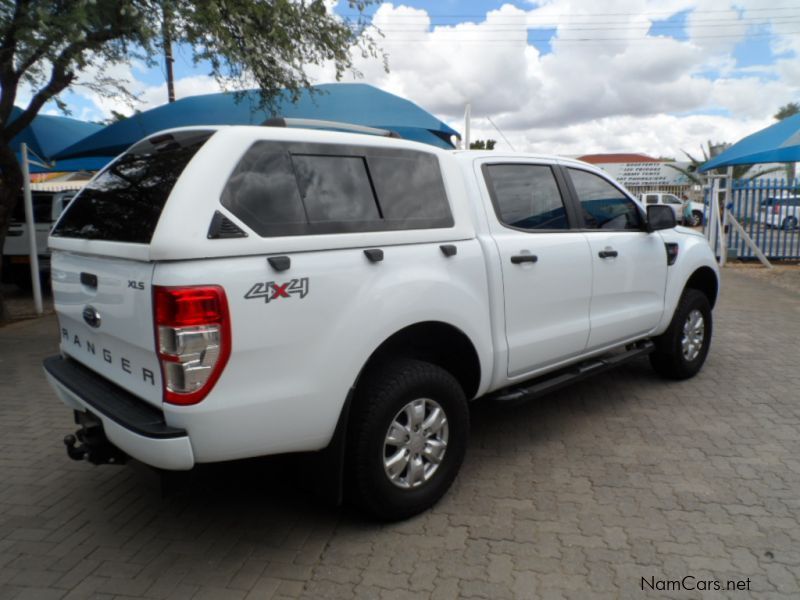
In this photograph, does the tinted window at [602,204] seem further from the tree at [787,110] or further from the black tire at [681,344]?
the tree at [787,110]

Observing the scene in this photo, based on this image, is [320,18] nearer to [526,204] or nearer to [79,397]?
[526,204]

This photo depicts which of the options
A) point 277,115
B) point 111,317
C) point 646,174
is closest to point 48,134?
point 277,115

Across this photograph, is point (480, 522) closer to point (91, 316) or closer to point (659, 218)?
point (91, 316)

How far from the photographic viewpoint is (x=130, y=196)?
2.77 meters

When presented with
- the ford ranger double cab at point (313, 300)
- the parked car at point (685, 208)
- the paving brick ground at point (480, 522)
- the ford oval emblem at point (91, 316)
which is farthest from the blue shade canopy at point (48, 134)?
the parked car at point (685, 208)

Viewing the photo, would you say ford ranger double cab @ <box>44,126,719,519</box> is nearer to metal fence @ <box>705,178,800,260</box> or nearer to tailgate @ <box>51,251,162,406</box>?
tailgate @ <box>51,251,162,406</box>

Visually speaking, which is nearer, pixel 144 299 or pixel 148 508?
pixel 144 299

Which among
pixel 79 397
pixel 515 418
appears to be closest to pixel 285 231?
pixel 79 397

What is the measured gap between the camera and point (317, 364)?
98.8 inches

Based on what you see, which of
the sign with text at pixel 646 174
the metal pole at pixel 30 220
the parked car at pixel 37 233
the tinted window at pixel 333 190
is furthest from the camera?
the sign with text at pixel 646 174

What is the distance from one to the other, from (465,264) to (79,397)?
76.5 inches

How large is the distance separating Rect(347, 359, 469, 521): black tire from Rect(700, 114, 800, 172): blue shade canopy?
1158cm

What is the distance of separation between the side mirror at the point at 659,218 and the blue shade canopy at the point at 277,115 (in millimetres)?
5459

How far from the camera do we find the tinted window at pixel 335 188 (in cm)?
264
